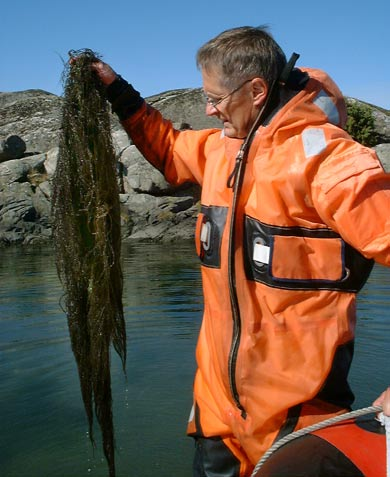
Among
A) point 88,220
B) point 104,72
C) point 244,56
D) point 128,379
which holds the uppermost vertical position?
point 104,72

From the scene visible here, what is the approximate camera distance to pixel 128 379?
634 centimetres

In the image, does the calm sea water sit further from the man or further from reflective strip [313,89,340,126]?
reflective strip [313,89,340,126]

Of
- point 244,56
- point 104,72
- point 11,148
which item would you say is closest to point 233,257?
point 244,56

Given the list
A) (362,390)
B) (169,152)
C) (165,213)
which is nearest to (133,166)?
(165,213)

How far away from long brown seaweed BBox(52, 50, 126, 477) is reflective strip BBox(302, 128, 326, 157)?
1245 millimetres

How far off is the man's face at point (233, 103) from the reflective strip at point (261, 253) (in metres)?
0.51

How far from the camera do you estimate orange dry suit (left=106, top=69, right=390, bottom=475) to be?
8.55 feet

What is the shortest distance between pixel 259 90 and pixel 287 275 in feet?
2.59

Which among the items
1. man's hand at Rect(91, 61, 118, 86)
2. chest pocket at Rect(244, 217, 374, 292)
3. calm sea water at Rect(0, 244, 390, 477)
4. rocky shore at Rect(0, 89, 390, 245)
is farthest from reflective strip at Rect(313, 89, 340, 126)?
rocky shore at Rect(0, 89, 390, 245)

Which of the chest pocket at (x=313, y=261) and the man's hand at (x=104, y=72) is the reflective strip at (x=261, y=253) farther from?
the man's hand at (x=104, y=72)

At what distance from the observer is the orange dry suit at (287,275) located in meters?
2.61

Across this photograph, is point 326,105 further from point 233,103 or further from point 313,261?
point 313,261

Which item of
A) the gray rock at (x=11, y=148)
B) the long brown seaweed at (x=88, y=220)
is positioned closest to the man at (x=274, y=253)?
the long brown seaweed at (x=88, y=220)

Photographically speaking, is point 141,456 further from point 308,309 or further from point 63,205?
point 308,309
